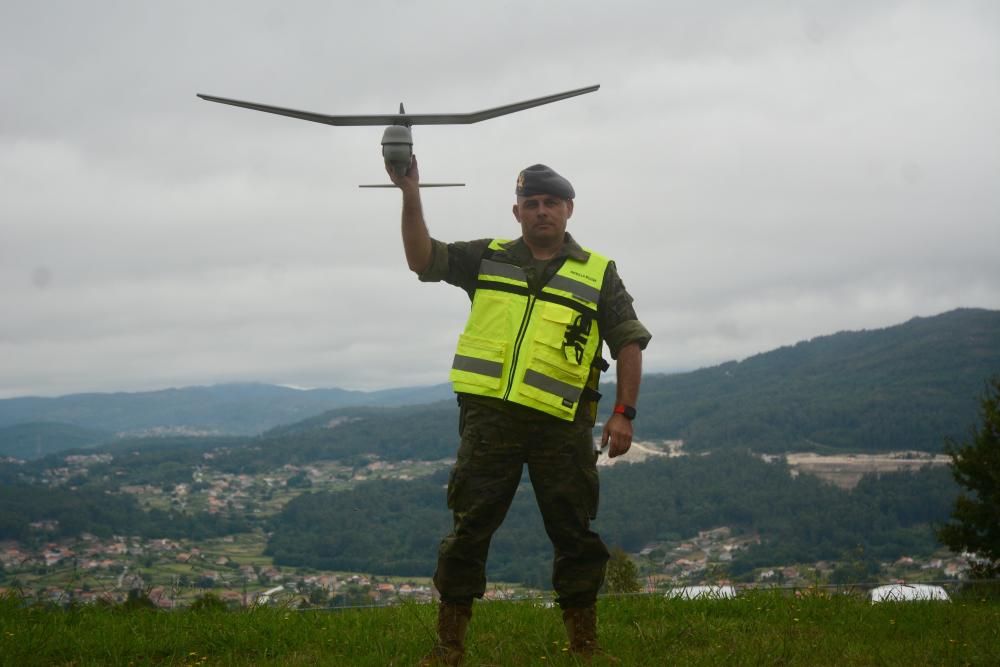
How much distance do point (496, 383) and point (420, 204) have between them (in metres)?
0.99

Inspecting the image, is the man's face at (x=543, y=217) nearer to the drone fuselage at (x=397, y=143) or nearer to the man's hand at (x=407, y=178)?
the man's hand at (x=407, y=178)

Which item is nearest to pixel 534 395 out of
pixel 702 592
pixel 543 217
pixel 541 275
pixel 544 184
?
pixel 541 275

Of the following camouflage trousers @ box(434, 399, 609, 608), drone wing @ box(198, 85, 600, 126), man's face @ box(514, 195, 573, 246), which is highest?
drone wing @ box(198, 85, 600, 126)

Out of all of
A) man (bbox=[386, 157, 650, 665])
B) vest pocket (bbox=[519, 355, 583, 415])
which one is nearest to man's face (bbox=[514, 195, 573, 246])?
man (bbox=[386, 157, 650, 665])

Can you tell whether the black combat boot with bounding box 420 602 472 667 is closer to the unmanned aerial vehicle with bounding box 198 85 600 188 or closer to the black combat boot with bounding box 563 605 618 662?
the black combat boot with bounding box 563 605 618 662

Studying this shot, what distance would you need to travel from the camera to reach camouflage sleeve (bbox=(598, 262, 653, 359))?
4.90m

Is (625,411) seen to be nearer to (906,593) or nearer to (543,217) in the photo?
(543,217)

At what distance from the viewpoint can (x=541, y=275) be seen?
16.2 feet

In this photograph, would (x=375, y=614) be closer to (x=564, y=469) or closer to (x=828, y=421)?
(x=564, y=469)

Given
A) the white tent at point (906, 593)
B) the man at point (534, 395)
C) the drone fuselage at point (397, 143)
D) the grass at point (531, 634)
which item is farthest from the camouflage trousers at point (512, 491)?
the white tent at point (906, 593)

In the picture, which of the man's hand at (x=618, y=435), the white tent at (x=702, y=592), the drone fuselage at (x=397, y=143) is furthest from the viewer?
the white tent at (x=702, y=592)

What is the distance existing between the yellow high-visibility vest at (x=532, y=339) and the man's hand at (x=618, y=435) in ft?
0.83

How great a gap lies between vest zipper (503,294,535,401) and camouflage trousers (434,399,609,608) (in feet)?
0.39

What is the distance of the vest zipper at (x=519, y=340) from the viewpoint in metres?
4.69
